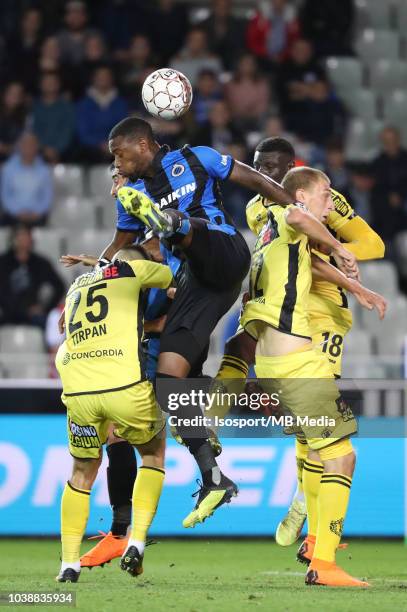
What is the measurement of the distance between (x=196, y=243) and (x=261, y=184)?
1.72 ft

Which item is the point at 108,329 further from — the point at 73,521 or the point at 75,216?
the point at 75,216

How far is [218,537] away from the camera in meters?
10.6

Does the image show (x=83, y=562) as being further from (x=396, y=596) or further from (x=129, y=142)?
(x=129, y=142)

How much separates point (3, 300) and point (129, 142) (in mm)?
5340

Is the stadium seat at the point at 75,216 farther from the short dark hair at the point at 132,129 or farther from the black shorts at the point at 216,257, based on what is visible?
the black shorts at the point at 216,257

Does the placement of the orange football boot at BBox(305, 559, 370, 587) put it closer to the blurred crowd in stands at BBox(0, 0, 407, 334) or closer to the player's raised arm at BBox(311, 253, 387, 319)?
the player's raised arm at BBox(311, 253, 387, 319)

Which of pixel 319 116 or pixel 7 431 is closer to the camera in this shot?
pixel 7 431

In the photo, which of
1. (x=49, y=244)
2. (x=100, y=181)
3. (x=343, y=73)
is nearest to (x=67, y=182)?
(x=100, y=181)

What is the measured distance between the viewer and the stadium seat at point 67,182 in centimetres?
1385

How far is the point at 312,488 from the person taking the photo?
767 centimetres

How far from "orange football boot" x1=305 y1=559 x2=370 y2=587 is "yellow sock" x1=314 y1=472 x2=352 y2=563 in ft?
0.11

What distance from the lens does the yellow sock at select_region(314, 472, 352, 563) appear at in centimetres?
693

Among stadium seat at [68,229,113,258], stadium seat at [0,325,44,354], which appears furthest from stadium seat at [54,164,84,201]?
stadium seat at [0,325,44,354]

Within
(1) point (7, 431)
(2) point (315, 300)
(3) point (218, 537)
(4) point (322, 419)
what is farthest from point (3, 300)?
(4) point (322, 419)
